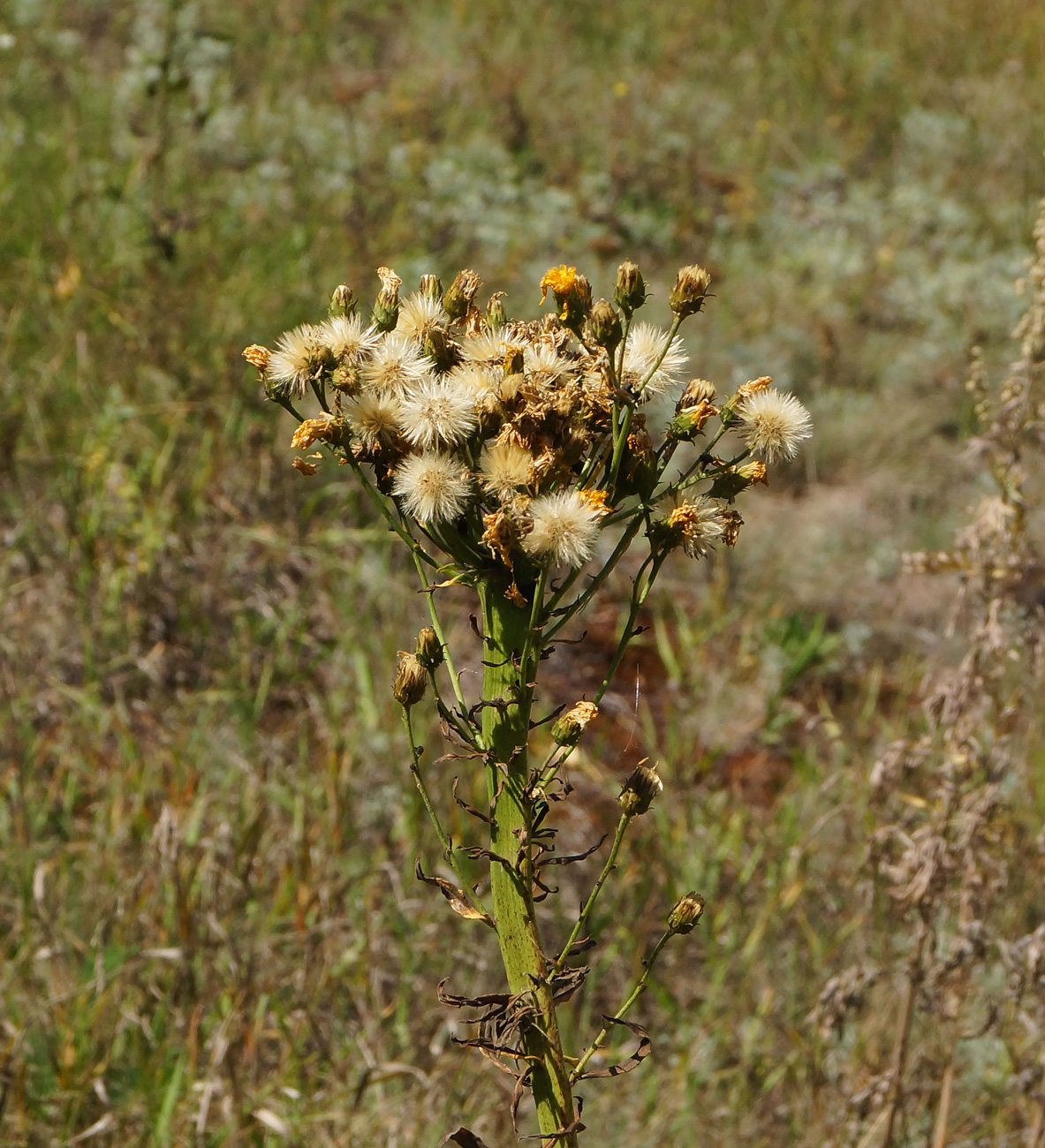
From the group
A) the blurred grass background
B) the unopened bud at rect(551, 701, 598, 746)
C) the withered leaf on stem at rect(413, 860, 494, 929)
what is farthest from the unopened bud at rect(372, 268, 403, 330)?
the blurred grass background

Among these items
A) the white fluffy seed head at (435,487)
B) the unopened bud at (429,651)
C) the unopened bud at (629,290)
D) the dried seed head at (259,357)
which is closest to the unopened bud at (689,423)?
the unopened bud at (629,290)

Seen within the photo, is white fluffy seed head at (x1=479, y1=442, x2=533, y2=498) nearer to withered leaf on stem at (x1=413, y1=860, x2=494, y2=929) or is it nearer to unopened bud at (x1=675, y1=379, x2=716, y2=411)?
unopened bud at (x1=675, y1=379, x2=716, y2=411)

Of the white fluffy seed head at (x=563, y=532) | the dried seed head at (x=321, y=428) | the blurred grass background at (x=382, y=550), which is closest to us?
the white fluffy seed head at (x=563, y=532)

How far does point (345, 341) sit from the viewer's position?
1.22 m

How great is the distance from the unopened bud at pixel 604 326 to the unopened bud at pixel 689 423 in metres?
0.12

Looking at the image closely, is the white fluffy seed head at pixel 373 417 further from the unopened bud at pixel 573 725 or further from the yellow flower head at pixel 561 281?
the unopened bud at pixel 573 725

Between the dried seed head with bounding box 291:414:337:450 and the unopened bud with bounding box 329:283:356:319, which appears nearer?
the dried seed head with bounding box 291:414:337:450

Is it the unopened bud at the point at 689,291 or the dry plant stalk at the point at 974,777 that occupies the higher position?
the dry plant stalk at the point at 974,777

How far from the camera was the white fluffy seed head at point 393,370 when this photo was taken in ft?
3.95

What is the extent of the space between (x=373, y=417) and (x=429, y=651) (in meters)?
0.25

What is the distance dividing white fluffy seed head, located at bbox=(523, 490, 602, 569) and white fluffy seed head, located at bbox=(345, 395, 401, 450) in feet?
0.63

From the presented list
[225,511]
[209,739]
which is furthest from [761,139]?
[209,739]

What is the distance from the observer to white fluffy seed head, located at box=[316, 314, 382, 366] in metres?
1.21

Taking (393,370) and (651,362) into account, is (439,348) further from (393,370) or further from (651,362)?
(651,362)
